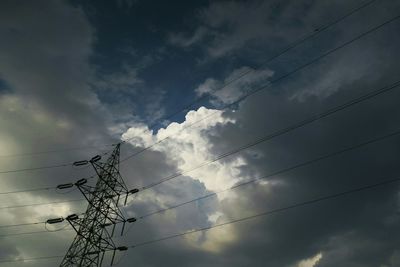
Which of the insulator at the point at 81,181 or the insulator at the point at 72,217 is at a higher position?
the insulator at the point at 81,181

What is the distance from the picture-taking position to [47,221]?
109ft

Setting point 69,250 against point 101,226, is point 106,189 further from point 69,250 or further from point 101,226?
point 69,250

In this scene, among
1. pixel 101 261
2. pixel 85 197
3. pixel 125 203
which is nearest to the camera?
pixel 101 261

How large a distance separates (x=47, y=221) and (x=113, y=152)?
30.1ft

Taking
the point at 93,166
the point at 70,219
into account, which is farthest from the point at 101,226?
the point at 93,166

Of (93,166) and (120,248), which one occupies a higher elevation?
(93,166)

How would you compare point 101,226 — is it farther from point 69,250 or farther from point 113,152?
point 113,152

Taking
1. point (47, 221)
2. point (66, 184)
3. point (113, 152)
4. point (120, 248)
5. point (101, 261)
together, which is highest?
point (113, 152)

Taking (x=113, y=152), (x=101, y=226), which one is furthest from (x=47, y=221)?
(x=113, y=152)

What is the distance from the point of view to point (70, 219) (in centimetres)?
3041

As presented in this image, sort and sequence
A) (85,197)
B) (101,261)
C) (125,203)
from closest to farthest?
(101,261), (85,197), (125,203)

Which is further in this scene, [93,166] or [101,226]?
[93,166]

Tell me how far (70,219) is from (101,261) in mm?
4784

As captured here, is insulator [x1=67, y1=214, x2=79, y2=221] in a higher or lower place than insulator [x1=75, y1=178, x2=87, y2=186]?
lower
